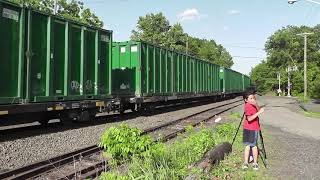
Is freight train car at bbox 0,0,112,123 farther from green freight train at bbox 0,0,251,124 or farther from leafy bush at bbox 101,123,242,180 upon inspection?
leafy bush at bbox 101,123,242,180

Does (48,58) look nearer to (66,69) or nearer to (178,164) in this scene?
(66,69)

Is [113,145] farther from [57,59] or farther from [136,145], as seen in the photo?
[57,59]

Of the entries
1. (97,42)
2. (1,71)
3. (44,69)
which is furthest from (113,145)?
(97,42)

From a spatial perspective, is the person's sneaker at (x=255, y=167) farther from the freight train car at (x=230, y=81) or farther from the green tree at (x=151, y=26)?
the green tree at (x=151, y=26)

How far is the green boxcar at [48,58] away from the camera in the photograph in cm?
1204

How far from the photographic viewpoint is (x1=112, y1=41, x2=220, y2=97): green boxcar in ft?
68.9

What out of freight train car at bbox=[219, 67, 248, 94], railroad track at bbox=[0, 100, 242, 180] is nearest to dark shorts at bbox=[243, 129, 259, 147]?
railroad track at bbox=[0, 100, 242, 180]

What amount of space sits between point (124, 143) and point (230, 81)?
4131 centimetres

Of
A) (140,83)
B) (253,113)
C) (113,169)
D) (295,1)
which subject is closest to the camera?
(113,169)

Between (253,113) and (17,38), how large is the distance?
6.88 m

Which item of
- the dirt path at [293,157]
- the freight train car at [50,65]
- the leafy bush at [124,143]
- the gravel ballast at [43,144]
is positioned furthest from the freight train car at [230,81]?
the leafy bush at [124,143]

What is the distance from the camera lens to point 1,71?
38.6ft

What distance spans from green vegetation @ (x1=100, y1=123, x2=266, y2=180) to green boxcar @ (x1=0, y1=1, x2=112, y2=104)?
5034 millimetres

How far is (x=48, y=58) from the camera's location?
13.6 metres
